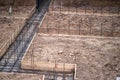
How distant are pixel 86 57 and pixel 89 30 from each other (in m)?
2.25

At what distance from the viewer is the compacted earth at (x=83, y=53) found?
779 cm

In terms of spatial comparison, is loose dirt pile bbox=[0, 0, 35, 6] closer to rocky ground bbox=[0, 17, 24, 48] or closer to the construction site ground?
rocky ground bbox=[0, 17, 24, 48]

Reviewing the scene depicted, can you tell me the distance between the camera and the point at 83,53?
9.01 m

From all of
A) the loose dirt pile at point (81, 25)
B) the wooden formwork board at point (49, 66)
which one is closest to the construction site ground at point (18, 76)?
the wooden formwork board at point (49, 66)

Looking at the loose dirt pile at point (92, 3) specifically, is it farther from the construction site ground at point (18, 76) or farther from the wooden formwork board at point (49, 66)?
the construction site ground at point (18, 76)

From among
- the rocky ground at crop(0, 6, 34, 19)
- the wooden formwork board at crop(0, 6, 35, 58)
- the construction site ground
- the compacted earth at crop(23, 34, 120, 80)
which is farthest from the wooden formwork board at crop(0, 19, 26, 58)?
the construction site ground

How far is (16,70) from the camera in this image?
27.4 ft

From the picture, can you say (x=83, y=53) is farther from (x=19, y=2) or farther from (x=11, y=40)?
(x=19, y=2)

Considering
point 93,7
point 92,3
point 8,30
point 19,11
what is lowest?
point 8,30

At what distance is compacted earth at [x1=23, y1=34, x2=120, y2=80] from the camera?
779cm

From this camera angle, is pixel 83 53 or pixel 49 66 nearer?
pixel 49 66

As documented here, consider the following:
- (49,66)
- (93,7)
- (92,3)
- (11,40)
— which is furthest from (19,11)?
(49,66)

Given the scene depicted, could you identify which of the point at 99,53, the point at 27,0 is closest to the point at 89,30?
the point at 99,53

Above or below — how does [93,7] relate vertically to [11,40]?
above
